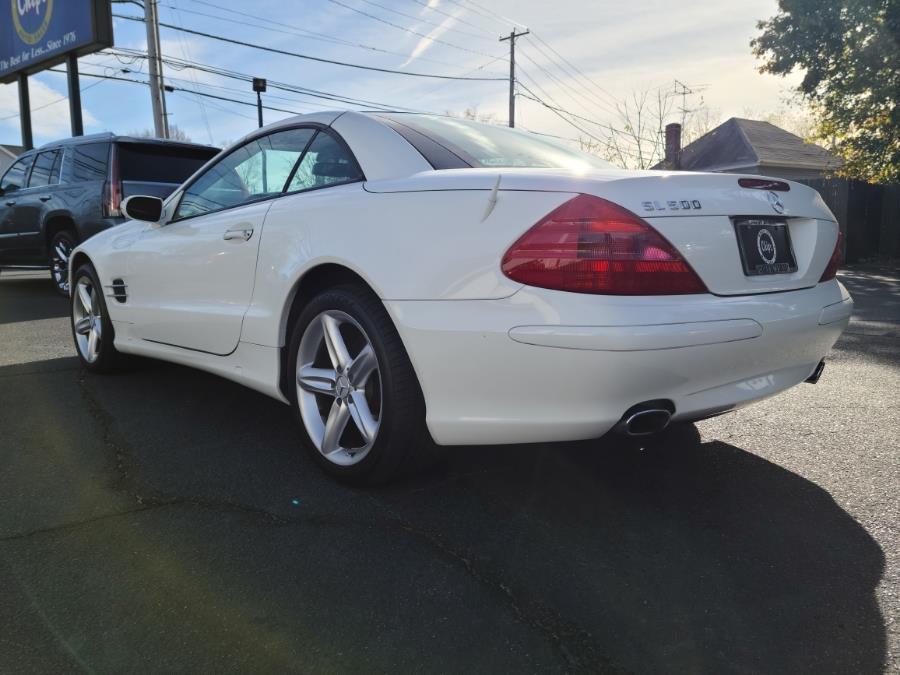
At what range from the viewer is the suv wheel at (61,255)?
8133mm

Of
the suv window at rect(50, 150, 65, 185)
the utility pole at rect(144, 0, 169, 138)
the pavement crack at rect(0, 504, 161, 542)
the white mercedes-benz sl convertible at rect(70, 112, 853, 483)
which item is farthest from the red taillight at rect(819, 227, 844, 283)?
the utility pole at rect(144, 0, 169, 138)

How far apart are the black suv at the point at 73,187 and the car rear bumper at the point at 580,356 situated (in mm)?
5712

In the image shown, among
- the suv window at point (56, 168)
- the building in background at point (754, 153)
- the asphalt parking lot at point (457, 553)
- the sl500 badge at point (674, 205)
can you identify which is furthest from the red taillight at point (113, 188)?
the building in background at point (754, 153)

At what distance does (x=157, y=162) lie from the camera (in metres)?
7.47

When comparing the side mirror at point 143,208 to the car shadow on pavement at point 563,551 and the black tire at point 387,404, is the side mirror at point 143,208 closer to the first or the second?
the car shadow on pavement at point 563,551

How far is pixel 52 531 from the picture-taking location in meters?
2.33

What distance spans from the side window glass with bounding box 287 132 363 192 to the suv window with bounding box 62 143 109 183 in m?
5.19

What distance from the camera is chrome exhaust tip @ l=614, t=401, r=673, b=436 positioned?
85.2 inches

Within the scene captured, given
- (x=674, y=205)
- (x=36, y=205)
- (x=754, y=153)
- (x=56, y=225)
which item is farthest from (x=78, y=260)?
(x=754, y=153)

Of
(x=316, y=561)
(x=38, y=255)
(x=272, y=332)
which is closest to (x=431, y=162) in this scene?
(x=272, y=332)

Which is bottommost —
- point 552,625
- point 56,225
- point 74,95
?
point 552,625

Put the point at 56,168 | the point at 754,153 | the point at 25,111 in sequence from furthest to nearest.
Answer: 1. the point at 754,153
2. the point at 25,111
3. the point at 56,168

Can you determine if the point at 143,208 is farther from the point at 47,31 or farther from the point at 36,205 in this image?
the point at 47,31

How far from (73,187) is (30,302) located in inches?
61.8
